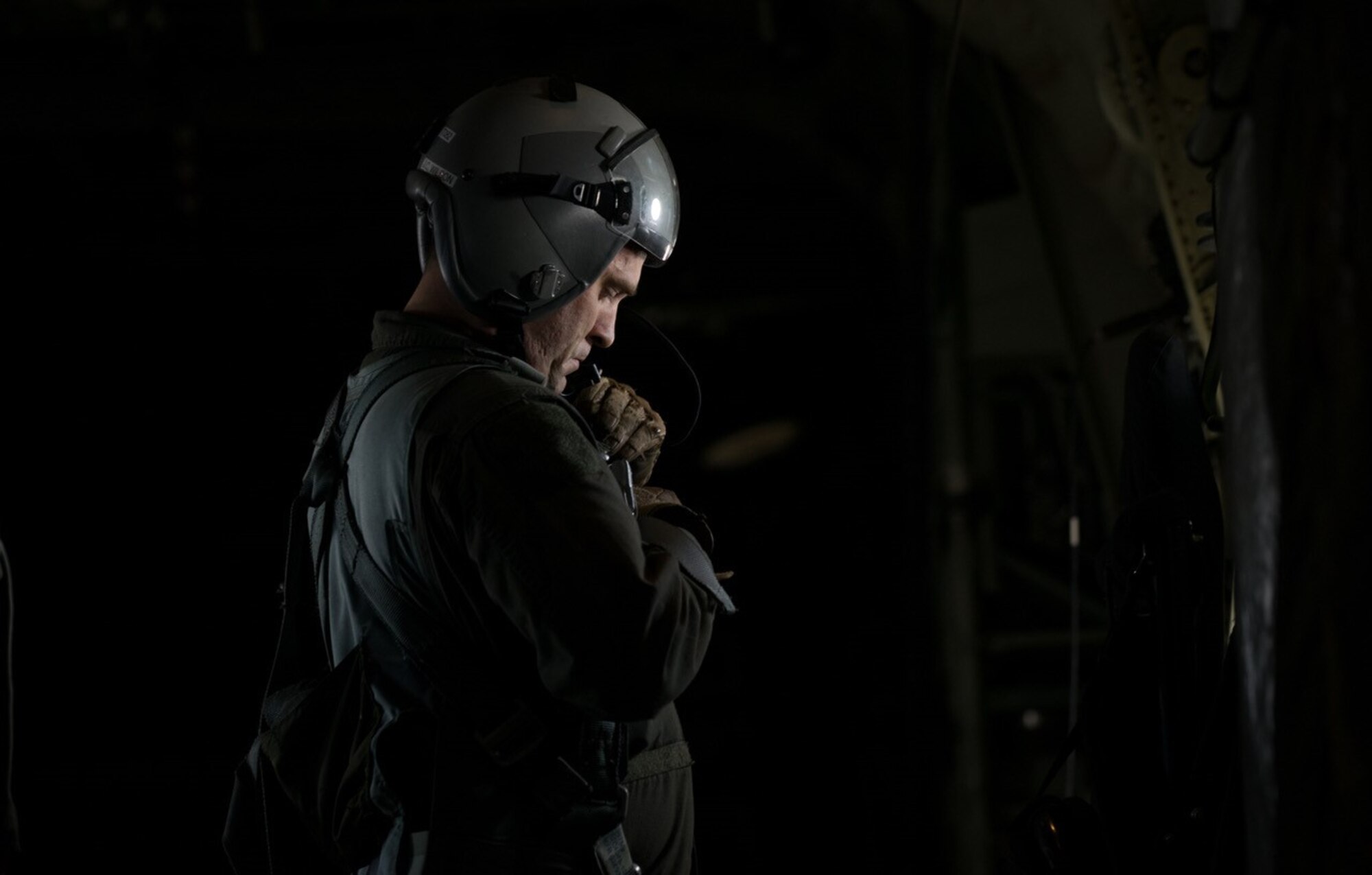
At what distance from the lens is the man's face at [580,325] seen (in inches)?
78.2

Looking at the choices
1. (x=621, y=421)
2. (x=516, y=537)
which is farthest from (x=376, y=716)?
(x=621, y=421)

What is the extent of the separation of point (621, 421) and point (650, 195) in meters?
0.38

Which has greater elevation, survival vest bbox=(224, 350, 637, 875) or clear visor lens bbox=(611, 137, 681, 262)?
clear visor lens bbox=(611, 137, 681, 262)

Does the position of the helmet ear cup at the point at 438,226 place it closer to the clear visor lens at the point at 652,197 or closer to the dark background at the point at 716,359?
the clear visor lens at the point at 652,197

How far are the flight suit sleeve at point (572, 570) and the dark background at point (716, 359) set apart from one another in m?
2.71

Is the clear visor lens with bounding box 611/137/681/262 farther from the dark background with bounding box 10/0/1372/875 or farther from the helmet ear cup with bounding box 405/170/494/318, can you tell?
the dark background with bounding box 10/0/1372/875

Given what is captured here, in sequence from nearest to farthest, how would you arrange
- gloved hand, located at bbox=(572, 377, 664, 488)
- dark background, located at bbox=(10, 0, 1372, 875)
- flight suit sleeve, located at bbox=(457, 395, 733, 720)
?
flight suit sleeve, located at bbox=(457, 395, 733, 720) < gloved hand, located at bbox=(572, 377, 664, 488) < dark background, located at bbox=(10, 0, 1372, 875)

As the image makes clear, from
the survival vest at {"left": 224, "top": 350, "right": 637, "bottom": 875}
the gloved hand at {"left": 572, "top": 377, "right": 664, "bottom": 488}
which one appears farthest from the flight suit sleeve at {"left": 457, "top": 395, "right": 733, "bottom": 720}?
the gloved hand at {"left": 572, "top": 377, "right": 664, "bottom": 488}

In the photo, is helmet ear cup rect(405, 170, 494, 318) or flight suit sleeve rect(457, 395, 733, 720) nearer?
flight suit sleeve rect(457, 395, 733, 720)

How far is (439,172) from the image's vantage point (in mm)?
1967

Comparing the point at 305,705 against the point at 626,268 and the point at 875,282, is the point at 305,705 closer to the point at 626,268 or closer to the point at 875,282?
the point at 626,268

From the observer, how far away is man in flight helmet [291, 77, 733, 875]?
1.52 m

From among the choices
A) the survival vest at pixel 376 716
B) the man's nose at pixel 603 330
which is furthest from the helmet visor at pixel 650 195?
the survival vest at pixel 376 716

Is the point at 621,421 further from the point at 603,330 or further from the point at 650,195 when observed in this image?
the point at 650,195
